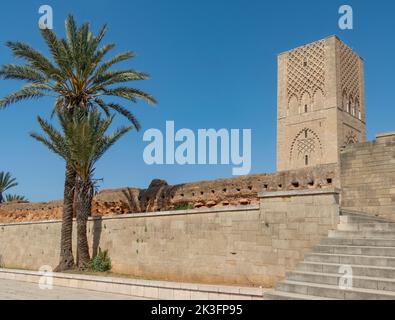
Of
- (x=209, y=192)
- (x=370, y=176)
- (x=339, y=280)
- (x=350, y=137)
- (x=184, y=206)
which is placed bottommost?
(x=339, y=280)

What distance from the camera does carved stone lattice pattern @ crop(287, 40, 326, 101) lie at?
34.3m

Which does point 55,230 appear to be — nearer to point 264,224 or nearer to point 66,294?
point 66,294

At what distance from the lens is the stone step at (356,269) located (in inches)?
242

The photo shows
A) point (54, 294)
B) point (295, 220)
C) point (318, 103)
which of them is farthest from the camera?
point (318, 103)

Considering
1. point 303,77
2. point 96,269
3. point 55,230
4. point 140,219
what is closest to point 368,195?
point 140,219

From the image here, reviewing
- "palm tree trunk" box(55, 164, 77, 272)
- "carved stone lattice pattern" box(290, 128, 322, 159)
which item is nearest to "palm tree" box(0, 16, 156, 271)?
"palm tree trunk" box(55, 164, 77, 272)

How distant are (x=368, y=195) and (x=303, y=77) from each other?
1067 inches

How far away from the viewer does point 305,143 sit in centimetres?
3450

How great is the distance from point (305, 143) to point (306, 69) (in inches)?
260

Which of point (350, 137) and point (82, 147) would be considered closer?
point (82, 147)

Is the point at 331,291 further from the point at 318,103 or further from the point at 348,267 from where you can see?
the point at 318,103

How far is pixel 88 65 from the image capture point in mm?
14250

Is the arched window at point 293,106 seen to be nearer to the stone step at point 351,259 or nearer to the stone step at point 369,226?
the stone step at point 369,226

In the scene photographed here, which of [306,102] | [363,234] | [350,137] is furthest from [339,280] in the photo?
[350,137]
